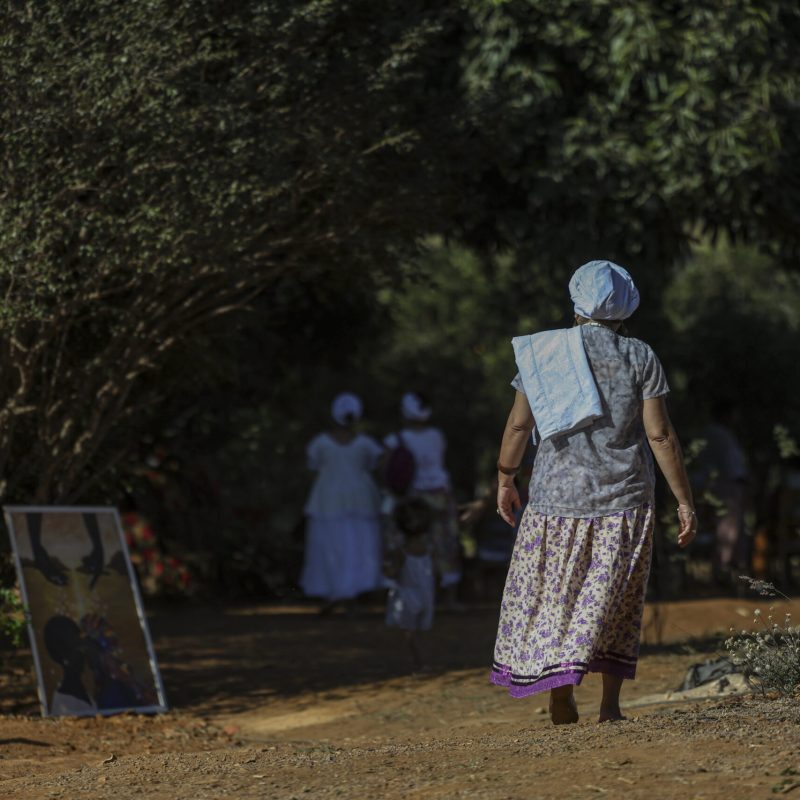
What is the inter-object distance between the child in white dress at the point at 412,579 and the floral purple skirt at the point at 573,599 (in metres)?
3.39

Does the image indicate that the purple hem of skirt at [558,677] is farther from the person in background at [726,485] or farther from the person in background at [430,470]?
the person in background at [726,485]

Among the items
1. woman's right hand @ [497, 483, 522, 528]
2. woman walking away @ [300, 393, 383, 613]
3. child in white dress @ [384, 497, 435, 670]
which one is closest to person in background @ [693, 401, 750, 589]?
woman walking away @ [300, 393, 383, 613]

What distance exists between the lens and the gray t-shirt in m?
5.91

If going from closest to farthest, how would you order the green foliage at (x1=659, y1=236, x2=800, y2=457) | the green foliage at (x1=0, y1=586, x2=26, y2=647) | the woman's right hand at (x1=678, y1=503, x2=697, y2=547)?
the woman's right hand at (x1=678, y1=503, x2=697, y2=547)
the green foliage at (x1=0, y1=586, x2=26, y2=647)
the green foliage at (x1=659, y1=236, x2=800, y2=457)

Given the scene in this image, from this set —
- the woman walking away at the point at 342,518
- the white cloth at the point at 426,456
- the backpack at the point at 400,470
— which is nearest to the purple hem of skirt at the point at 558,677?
the backpack at the point at 400,470

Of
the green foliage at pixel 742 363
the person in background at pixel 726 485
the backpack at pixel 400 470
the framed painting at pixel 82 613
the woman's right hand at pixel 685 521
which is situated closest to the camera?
the woman's right hand at pixel 685 521

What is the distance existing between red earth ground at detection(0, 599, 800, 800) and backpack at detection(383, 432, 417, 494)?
116 centimetres

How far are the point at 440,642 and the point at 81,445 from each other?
371 centimetres

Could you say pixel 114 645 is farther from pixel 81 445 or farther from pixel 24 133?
pixel 24 133

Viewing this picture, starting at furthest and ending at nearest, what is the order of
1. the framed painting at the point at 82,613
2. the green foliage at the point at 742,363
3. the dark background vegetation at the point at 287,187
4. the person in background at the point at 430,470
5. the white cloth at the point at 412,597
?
the green foliage at the point at 742,363, the person in background at the point at 430,470, the white cloth at the point at 412,597, the framed painting at the point at 82,613, the dark background vegetation at the point at 287,187

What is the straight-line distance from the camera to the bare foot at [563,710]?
605 cm

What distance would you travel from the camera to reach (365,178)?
8586mm

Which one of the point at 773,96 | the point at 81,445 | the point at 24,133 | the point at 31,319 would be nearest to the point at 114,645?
the point at 81,445

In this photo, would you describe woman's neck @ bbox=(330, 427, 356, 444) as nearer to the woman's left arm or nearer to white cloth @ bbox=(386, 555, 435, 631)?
white cloth @ bbox=(386, 555, 435, 631)
